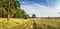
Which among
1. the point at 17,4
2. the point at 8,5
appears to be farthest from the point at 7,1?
the point at 17,4

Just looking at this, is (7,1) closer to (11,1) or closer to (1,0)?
(11,1)

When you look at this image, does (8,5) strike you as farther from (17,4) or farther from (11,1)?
(17,4)

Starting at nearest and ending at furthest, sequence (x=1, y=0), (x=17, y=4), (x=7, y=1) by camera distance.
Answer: (x=1, y=0), (x=7, y=1), (x=17, y=4)

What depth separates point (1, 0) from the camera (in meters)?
46.7

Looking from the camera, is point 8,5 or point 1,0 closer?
point 1,0

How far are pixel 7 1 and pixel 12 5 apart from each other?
3.52 metres

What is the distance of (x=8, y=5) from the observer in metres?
52.6

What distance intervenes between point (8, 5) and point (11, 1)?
1.68 m

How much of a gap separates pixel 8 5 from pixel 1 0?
6160 mm

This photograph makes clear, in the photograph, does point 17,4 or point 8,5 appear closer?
point 8,5

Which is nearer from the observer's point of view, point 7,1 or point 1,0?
point 1,0

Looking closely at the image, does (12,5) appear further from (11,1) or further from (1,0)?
(1,0)

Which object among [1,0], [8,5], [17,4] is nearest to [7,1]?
[8,5]

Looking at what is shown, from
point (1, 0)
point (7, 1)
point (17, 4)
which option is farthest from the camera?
point (17, 4)
